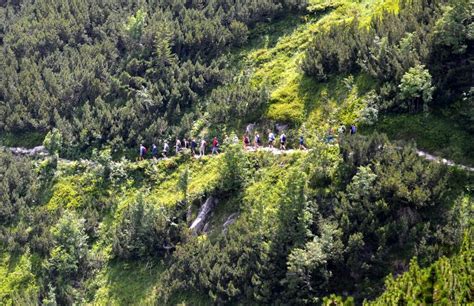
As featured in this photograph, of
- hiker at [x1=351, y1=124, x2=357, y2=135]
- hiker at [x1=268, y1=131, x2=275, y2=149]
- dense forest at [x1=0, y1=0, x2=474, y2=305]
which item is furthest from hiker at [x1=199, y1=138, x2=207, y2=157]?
hiker at [x1=351, y1=124, x2=357, y2=135]

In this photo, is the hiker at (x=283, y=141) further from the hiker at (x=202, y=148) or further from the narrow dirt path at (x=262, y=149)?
the hiker at (x=202, y=148)

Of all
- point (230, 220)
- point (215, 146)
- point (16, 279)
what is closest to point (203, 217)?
point (230, 220)

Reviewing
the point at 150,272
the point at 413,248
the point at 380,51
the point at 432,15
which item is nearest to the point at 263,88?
the point at 380,51

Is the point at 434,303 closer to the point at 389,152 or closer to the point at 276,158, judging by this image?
the point at 389,152

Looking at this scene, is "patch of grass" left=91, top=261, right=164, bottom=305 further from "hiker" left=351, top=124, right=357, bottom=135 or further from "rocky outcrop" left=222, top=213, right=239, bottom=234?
"hiker" left=351, top=124, right=357, bottom=135

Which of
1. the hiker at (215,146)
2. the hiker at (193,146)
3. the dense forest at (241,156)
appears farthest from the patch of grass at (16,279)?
the hiker at (215,146)

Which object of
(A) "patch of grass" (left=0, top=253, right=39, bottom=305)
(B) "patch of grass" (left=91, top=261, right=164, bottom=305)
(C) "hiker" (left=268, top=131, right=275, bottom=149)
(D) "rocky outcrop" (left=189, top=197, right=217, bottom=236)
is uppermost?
(C) "hiker" (left=268, top=131, right=275, bottom=149)

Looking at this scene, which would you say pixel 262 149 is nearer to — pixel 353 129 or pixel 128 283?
pixel 353 129
